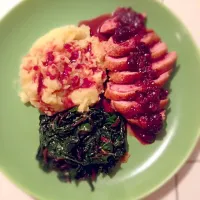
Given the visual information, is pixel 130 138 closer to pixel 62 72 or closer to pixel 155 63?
pixel 155 63

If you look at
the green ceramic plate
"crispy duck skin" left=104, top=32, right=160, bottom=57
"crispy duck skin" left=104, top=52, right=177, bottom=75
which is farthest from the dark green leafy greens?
"crispy duck skin" left=104, top=32, right=160, bottom=57

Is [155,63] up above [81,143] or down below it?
above

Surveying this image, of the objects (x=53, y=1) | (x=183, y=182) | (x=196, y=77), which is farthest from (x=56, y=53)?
(x=183, y=182)

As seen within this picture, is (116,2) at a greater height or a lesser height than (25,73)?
greater

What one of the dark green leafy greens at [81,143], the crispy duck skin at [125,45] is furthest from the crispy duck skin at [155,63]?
the dark green leafy greens at [81,143]

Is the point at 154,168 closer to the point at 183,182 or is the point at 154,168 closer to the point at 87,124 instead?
the point at 183,182

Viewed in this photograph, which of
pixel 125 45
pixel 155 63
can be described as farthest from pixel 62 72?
pixel 155 63

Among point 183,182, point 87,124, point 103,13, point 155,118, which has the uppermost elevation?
point 103,13
